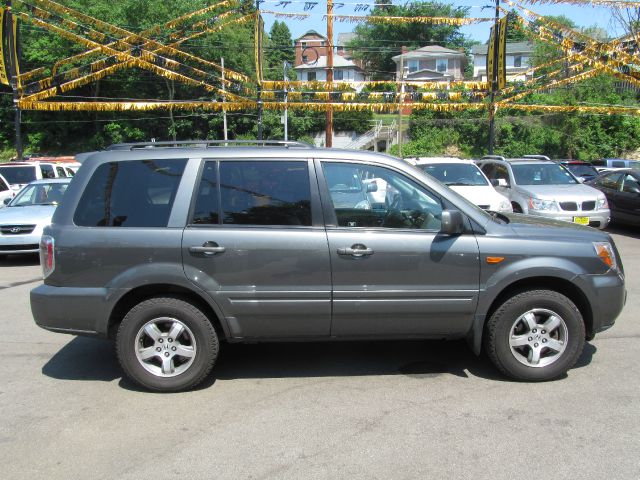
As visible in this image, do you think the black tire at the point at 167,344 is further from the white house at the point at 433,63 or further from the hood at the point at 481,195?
the white house at the point at 433,63

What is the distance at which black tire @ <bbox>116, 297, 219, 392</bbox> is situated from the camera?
433cm

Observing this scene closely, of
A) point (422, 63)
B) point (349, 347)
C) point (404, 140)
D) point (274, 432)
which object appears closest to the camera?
point (274, 432)

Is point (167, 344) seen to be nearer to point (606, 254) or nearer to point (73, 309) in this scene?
point (73, 309)

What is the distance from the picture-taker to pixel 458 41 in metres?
83.0

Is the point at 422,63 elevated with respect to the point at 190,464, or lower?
elevated

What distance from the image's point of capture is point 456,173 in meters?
12.1

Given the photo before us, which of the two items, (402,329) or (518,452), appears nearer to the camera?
(518,452)

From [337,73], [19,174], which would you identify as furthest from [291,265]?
[337,73]

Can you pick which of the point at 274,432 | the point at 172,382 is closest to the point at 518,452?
the point at 274,432

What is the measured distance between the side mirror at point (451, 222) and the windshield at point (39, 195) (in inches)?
382

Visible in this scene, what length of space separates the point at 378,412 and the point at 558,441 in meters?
1.18

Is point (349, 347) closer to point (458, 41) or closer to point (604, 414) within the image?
point (604, 414)

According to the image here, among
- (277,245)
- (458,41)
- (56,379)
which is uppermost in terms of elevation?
(458,41)

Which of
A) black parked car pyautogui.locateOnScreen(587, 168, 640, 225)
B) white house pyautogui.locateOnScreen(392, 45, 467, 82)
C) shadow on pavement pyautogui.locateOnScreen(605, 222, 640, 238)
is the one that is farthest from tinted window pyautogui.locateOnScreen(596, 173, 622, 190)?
white house pyautogui.locateOnScreen(392, 45, 467, 82)
